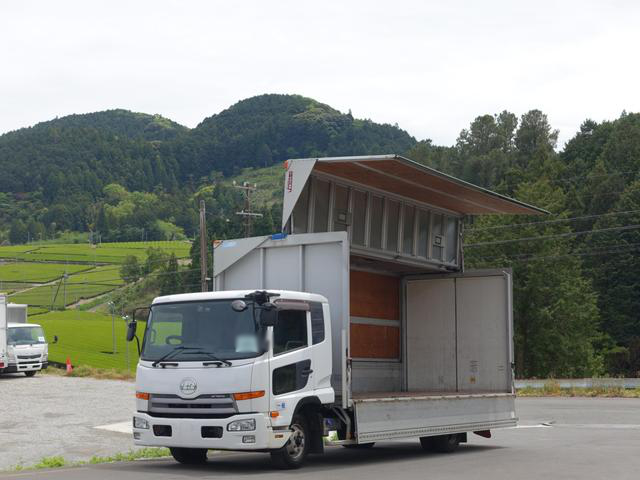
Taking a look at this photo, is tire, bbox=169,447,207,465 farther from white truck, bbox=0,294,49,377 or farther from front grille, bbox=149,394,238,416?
white truck, bbox=0,294,49,377

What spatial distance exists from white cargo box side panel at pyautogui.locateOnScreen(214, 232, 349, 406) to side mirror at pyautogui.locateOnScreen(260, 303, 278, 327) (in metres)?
1.53

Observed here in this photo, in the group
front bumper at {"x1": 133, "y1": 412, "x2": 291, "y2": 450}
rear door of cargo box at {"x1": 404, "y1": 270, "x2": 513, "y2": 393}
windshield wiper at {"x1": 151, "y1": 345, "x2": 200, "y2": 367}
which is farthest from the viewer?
rear door of cargo box at {"x1": 404, "y1": 270, "x2": 513, "y2": 393}

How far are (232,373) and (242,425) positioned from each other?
26.7 inches

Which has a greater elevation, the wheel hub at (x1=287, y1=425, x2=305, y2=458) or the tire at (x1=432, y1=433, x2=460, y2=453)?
the wheel hub at (x1=287, y1=425, x2=305, y2=458)

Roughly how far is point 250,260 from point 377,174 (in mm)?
2408

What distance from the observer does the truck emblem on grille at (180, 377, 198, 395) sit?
1307cm

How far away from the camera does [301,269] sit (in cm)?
1474

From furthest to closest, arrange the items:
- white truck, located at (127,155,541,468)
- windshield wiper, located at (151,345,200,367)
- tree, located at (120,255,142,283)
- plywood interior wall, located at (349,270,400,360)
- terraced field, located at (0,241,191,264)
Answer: terraced field, located at (0,241,191,264) → tree, located at (120,255,142,283) → plywood interior wall, located at (349,270,400,360) → windshield wiper, located at (151,345,200,367) → white truck, located at (127,155,541,468)

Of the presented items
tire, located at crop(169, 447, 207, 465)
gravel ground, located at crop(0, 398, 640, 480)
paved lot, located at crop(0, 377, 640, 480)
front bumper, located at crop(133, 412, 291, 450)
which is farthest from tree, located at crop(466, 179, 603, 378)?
front bumper, located at crop(133, 412, 291, 450)

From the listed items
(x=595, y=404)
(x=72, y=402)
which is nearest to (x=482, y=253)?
(x=595, y=404)

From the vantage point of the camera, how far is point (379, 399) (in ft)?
48.0

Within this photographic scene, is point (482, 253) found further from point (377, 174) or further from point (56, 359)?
point (377, 174)

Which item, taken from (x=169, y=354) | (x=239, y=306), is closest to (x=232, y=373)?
(x=239, y=306)

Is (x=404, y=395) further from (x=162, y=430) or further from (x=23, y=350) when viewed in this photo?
(x=23, y=350)
